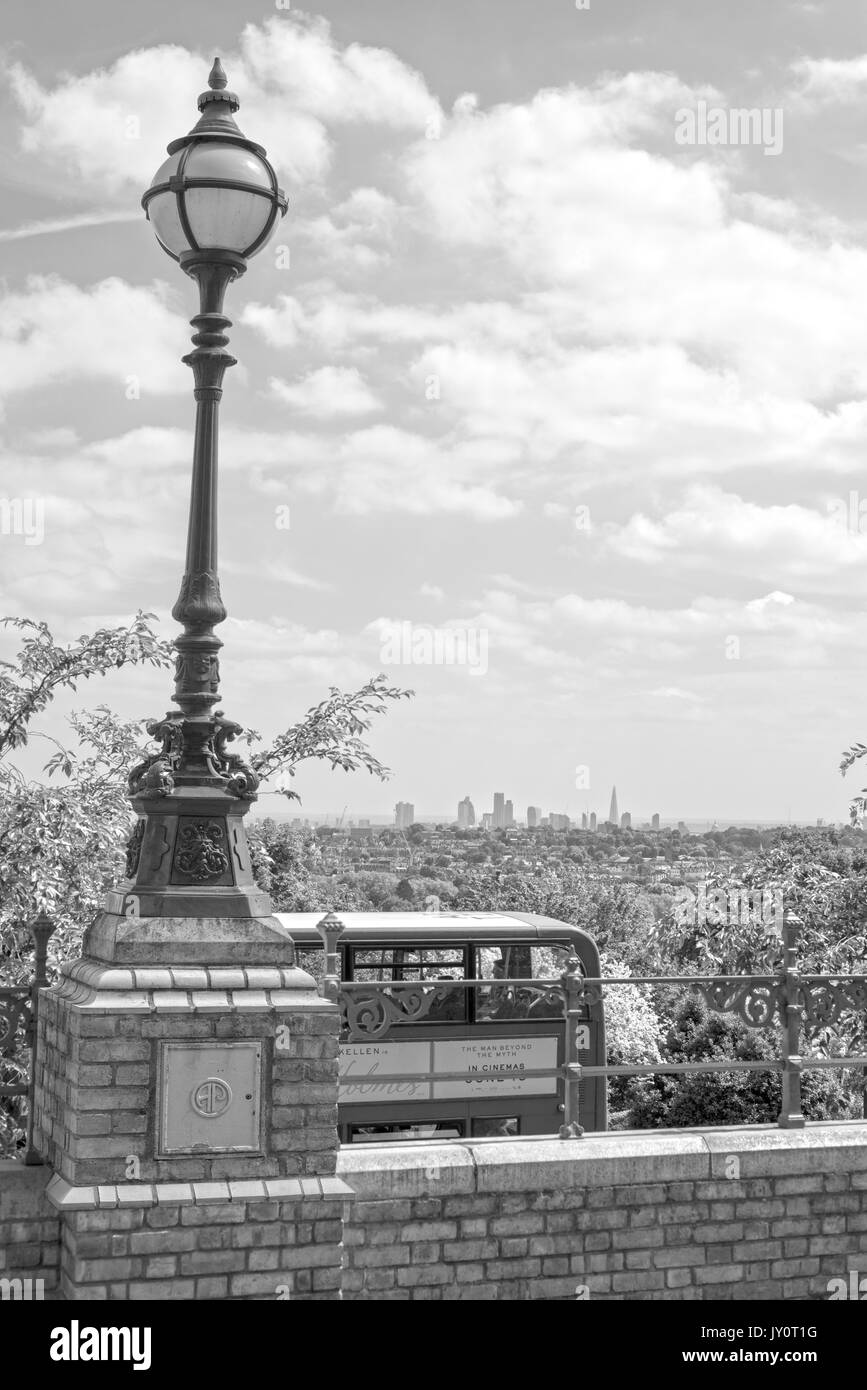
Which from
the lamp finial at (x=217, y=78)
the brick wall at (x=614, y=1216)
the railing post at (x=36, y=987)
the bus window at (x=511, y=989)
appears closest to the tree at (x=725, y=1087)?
the bus window at (x=511, y=989)

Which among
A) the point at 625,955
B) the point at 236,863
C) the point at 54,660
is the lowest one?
the point at 625,955

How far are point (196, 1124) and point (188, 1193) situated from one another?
317 millimetres

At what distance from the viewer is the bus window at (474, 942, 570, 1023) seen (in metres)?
→ 14.7

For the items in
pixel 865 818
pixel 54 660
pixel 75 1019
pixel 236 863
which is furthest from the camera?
pixel 865 818

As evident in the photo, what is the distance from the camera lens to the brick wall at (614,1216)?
23.9 feet

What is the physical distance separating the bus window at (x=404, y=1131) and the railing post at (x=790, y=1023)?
6411 mm

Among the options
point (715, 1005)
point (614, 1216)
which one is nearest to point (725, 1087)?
point (715, 1005)

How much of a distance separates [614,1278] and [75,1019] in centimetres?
357

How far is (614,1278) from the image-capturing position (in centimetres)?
765

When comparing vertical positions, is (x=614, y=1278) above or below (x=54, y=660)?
below

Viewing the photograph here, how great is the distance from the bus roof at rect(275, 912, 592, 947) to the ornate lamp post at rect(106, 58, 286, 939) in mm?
7375

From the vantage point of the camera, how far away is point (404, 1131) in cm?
1433
